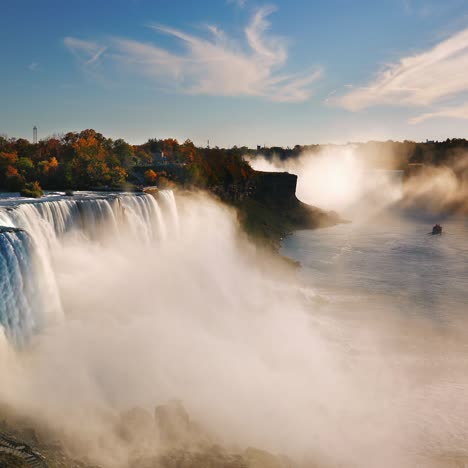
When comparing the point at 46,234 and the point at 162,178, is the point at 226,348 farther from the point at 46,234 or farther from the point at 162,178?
the point at 162,178

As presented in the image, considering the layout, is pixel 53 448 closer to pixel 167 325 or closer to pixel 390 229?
pixel 167 325

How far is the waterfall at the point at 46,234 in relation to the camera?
1560cm

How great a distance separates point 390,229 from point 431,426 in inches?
2309

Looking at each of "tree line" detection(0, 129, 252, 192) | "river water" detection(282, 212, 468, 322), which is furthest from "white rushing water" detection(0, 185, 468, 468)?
"tree line" detection(0, 129, 252, 192)

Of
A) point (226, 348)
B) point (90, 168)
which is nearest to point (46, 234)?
point (226, 348)

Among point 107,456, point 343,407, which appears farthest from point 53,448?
point 343,407

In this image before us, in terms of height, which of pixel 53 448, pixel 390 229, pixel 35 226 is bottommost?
pixel 390 229

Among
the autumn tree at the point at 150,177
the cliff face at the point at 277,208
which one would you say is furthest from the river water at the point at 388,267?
the autumn tree at the point at 150,177

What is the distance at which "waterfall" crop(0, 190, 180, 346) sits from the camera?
15.6 meters

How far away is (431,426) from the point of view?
55.4ft

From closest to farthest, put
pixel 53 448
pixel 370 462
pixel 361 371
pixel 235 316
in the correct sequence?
pixel 53 448 < pixel 370 462 < pixel 361 371 < pixel 235 316

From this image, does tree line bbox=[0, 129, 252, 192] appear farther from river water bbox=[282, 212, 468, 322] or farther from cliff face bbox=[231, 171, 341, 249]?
river water bbox=[282, 212, 468, 322]

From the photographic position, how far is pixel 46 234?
75.8 feet

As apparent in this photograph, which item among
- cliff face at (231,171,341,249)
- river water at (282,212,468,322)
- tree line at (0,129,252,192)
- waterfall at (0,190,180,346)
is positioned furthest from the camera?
cliff face at (231,171,341,249)
